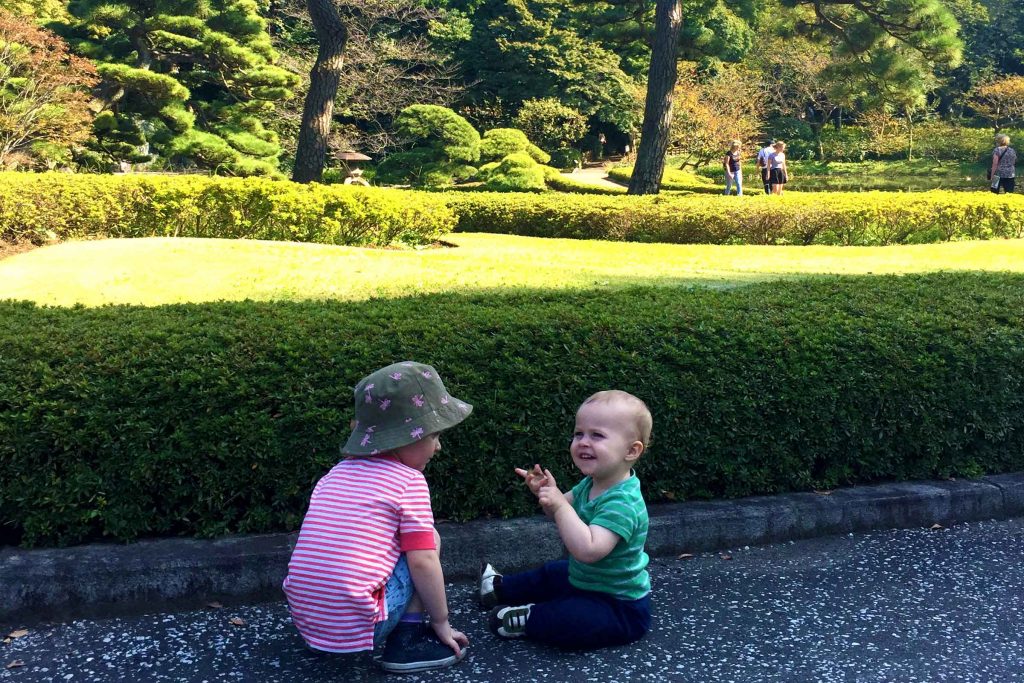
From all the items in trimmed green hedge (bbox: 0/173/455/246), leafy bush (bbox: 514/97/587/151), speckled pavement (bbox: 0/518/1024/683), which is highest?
leafy bush (bbox: 514/97/587/151)

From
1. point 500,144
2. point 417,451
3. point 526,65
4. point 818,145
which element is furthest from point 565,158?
point 417,451

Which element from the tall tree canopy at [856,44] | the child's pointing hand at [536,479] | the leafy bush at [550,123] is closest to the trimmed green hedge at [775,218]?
the tall tree canopy at [856,44]

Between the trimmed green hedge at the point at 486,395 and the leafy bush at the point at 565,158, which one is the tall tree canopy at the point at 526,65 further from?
the trimmed green hedge at the point at 486,395

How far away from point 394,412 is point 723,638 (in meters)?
1.21

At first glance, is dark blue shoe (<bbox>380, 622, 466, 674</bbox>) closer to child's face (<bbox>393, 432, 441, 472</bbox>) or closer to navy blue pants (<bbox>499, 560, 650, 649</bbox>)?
navy blue pants (<bbox>499, 560, 650, 649</bbox>)

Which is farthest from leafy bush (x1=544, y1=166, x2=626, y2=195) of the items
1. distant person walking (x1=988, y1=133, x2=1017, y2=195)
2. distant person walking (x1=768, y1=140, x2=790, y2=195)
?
distant person walking (x1=988, y1=133, x2=1017, y2=195)

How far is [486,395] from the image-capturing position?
3.50 metres

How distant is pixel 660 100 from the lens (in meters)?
16.1

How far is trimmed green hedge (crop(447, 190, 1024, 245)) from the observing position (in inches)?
516

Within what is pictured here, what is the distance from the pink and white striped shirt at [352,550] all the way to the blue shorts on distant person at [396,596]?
0.03m

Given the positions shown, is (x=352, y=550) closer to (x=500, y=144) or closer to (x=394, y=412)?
(x=394, y=412)

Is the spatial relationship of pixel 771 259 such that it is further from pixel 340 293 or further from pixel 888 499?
pixel 888 499

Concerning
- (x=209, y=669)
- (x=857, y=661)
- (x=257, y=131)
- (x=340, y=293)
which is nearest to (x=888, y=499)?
(x=857, y=661)

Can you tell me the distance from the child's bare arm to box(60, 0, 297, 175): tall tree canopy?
18955 millimetres
